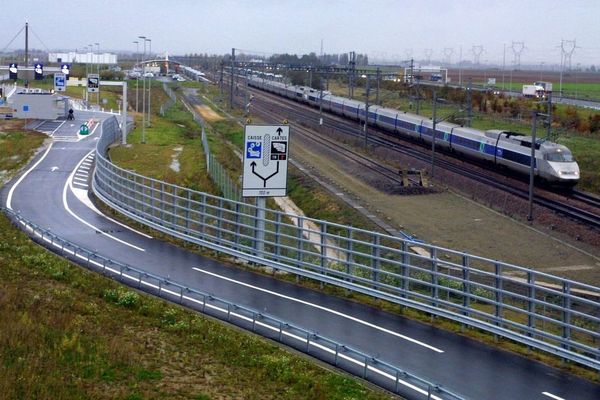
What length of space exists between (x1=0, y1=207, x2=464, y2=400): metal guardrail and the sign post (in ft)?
9.22

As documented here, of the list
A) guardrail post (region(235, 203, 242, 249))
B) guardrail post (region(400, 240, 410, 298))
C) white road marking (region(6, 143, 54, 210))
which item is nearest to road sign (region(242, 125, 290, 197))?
guardrail post (region(235, 203, 242, 249))

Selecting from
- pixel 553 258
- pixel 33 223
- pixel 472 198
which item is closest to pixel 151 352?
pixel 33 223

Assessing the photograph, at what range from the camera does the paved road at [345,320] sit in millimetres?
10172

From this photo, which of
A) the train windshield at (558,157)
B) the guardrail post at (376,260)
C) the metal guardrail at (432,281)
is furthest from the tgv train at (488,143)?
the guardrail post at (376,260)

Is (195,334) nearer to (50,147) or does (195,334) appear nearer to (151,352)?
(151,352)

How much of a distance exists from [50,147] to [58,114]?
1726 centimetres

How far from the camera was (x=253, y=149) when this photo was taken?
1662cm

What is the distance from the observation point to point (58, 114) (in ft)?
178

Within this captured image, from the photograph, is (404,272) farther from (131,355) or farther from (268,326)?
(131,355)

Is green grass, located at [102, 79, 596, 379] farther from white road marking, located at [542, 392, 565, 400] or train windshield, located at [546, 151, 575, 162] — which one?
train windshield, located at [546, 151, 575, 162]

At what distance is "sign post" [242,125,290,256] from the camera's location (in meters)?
16.6

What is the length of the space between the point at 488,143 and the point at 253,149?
2408 centimetres

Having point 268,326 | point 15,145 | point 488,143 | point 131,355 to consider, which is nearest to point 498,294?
point 268,326

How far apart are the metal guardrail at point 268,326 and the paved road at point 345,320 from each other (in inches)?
15.1
